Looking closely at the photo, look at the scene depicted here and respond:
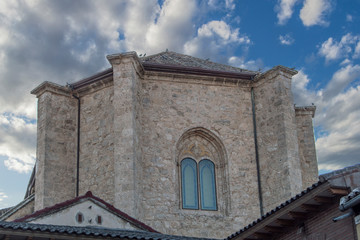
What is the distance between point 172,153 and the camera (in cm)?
1794

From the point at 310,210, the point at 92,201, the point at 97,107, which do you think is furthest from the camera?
the point at 97,107

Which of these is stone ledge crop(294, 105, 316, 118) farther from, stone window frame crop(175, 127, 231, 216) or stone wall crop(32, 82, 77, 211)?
stone wall crop(32, 82, 77, 211)

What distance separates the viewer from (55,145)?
1861cm

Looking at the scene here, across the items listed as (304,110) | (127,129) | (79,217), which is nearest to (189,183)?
(127,129)

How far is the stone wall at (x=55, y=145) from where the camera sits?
→ 18062mm

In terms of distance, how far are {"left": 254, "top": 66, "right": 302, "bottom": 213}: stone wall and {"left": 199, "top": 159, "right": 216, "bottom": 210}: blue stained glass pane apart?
1566mm

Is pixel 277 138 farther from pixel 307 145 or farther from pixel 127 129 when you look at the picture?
pixel 127 129

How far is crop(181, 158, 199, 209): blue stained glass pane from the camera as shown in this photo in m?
18.0

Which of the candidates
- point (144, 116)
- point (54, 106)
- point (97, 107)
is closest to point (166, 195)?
point (144, 116)

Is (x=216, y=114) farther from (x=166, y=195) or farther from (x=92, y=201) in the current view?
(x=92, y=201)

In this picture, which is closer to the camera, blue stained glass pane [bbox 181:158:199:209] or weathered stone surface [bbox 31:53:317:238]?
weathered stone surface [bbox 31:53:317:238]

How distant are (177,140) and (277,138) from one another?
3.14m

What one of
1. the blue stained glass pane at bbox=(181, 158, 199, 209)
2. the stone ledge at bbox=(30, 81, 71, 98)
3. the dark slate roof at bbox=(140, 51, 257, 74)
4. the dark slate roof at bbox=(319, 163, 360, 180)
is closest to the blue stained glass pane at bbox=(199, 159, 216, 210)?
the blue stained glass pane at bbox=(181, 158, 199, 209)

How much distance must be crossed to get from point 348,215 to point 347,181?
56 cm
